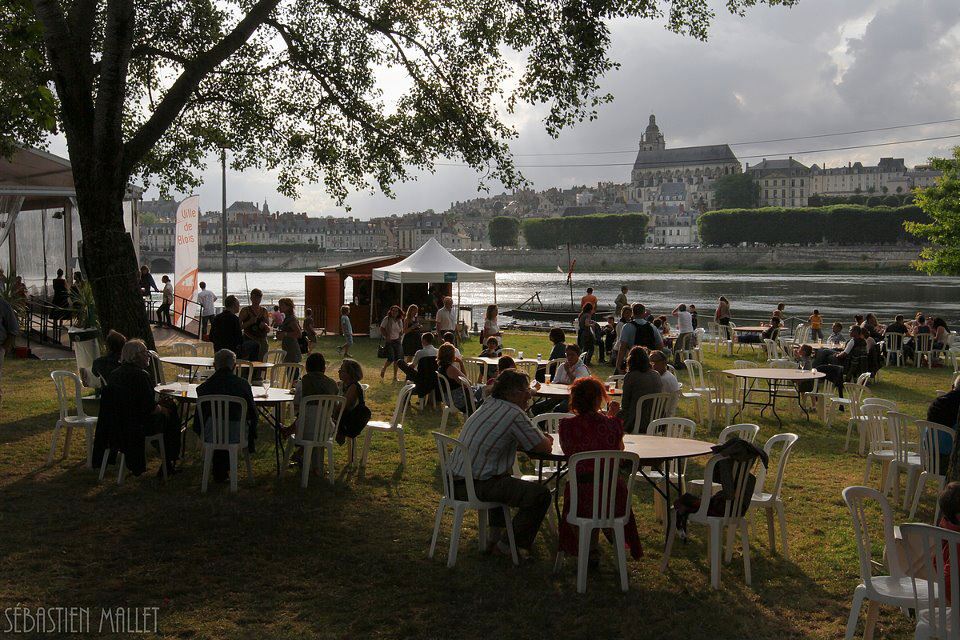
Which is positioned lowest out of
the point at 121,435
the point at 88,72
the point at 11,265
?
the point at 121,435

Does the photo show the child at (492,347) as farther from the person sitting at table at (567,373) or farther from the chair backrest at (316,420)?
the chair backrest at (316,420)

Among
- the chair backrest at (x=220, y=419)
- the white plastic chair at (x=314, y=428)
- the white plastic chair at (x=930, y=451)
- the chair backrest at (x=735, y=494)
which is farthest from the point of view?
the white plastic chair at (x=314, y=428)

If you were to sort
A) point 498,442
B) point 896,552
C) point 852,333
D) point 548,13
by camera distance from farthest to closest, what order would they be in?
point 852,333 → point 548,13 → point 498,442 → point 896,552

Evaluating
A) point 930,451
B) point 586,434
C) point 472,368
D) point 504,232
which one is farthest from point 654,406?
point 504,232

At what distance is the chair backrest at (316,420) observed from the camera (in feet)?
22.8

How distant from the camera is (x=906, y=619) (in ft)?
14.5

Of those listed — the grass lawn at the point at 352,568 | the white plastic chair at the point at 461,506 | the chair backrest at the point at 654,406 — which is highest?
the chair backrest at the point at 654,406

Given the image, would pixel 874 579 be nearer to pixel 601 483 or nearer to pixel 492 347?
pixel 601 483

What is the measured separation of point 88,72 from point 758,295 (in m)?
56.5

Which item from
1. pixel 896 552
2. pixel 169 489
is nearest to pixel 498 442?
pixel 896 552

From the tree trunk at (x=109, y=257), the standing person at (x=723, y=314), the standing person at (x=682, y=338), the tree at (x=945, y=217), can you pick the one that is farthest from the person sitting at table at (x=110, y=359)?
the tree at (x=945, y=217)

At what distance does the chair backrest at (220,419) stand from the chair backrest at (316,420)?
49 cm

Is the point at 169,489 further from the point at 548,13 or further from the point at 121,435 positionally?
the point at 548,13

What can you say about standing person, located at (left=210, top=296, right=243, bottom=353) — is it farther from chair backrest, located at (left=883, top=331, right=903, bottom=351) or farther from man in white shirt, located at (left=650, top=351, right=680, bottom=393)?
chair backrest, located at (left=883, top=331, right=903, bottom=351)
